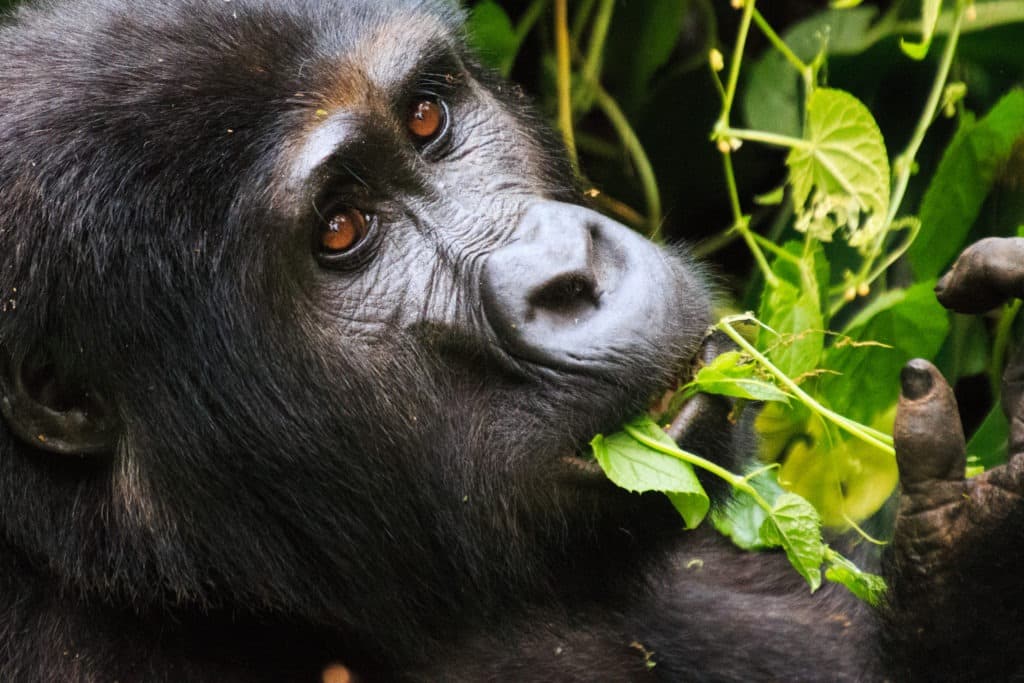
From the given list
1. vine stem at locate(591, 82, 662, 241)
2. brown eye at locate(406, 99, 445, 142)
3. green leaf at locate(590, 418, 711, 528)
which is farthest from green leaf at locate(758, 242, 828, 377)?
vine stem at locate(591, 82, 662, 241)

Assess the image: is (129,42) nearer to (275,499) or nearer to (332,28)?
(332,28)

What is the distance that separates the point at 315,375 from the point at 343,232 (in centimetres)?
30

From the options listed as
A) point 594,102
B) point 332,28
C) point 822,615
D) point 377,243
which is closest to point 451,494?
point 377,243

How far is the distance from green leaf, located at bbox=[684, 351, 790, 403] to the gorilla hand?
0.29m

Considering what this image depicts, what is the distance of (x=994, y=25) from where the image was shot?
169 inches

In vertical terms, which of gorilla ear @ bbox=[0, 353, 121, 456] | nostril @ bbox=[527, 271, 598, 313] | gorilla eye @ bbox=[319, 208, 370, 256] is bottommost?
gorilla ear @ bbox=[0, 353, 121, 456]

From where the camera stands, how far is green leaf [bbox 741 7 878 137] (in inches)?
188

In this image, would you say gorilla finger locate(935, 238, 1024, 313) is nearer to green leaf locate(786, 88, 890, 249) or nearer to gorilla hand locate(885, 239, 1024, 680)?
gorilla hand locate(885, 239, 1024, 680)

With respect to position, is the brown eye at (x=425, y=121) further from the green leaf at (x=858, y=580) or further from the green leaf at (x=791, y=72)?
the green leaf at (x=791, y=72)

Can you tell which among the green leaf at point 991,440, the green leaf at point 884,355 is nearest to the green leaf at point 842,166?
the green leaf at point 884,355

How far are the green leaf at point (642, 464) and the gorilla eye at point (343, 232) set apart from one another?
0.64m

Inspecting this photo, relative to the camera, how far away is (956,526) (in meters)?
2.76

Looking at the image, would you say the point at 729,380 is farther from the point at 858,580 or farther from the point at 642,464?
the point at 858,580

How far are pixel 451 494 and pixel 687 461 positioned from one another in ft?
1.60
